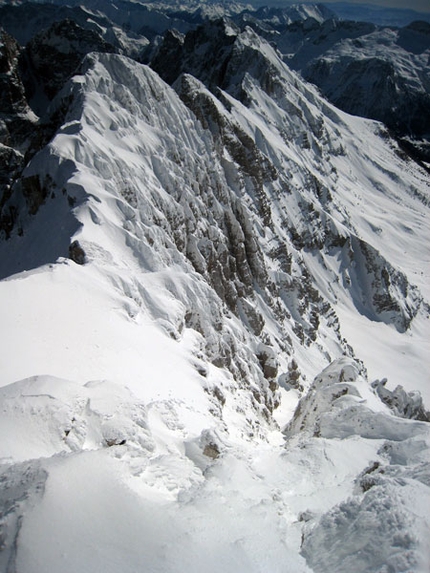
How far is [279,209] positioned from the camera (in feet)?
196

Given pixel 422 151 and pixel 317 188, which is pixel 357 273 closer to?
pixel 317 188

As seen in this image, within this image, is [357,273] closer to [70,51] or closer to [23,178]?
[23,178]

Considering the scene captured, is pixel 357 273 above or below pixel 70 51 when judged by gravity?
below

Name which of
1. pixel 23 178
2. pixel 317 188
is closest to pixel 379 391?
pixel 23 178

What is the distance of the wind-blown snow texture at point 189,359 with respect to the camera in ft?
27.2

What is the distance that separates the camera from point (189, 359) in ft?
68.9

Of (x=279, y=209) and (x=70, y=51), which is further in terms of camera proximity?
(x=70, y=51)

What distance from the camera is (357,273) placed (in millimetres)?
68250

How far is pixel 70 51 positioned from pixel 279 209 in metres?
79.4

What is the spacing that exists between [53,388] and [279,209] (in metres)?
51.7

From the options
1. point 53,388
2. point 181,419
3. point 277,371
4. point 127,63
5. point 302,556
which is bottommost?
point 277,371

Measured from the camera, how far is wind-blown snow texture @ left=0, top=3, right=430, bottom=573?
8.30m

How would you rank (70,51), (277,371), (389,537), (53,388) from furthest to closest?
(70,51), (277,371), (53,388), (389,537)

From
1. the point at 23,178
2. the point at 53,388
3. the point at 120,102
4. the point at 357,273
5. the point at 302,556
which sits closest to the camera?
the point at 302,556
